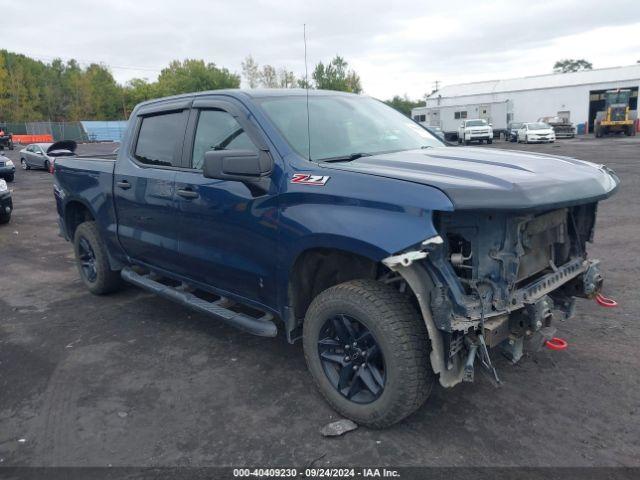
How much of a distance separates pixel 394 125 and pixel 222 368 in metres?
2.31

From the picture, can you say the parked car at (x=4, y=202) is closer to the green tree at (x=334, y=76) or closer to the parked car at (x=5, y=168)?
the parked car at (x=5, y=168)

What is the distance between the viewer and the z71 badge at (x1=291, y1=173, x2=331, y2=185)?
3.08 m

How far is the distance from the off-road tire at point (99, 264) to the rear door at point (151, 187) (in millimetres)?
605

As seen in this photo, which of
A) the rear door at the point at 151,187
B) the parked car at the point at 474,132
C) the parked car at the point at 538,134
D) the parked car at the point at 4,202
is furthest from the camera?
the parked car at the point at 474,132

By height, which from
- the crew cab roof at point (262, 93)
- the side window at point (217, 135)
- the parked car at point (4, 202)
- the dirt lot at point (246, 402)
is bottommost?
the dirt lot at point (246, 402)

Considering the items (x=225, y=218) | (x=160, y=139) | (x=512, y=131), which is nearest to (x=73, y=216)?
(x=160, y=139)

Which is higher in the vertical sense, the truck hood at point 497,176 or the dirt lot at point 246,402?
the truck hood at point 497,176

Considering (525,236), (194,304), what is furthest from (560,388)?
(194,304)

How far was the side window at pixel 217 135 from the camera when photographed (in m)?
3.69

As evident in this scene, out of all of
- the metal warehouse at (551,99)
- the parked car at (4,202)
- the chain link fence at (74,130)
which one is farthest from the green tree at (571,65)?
the parked car at (4,202)

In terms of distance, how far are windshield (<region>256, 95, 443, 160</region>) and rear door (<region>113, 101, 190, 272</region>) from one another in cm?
98

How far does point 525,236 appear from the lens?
9.87 ft

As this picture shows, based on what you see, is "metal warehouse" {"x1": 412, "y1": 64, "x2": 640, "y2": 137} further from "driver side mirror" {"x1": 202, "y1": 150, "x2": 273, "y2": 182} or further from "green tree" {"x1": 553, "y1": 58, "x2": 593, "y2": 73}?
"green tree" {"x1": 553, "y1": 58, "x2": 593, "y2": 73}

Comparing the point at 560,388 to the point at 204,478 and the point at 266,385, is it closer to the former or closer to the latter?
the point at 266,385
